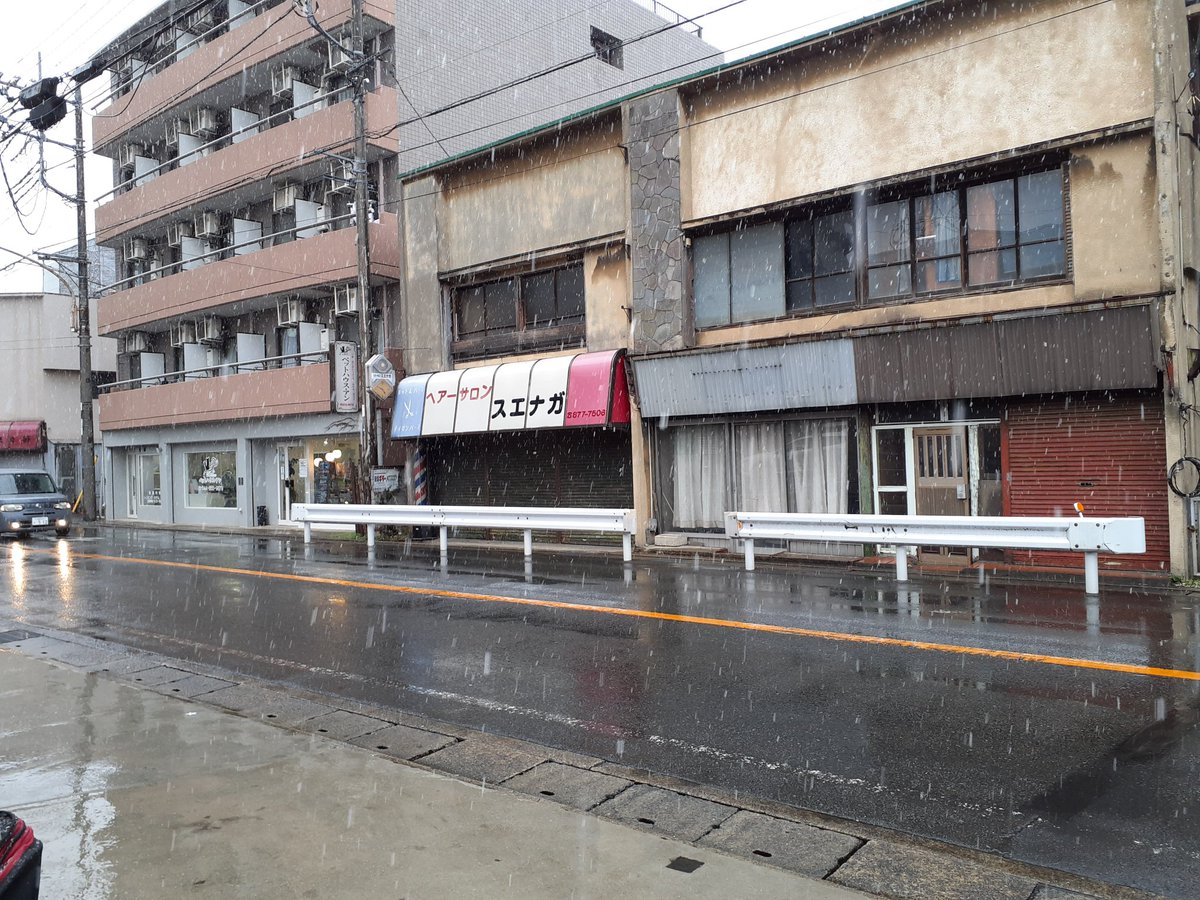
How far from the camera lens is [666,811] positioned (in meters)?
4.70

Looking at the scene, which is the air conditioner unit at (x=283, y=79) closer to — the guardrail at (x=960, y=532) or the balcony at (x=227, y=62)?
the balcony at (x=227, y=62)

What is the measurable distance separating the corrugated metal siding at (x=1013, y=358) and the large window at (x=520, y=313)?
279 inches

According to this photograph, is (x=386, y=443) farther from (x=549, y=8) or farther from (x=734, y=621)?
(x=549, y=8)

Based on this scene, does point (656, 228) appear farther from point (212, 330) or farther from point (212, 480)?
point (212, 480)

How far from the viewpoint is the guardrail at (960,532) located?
11023 millimetres

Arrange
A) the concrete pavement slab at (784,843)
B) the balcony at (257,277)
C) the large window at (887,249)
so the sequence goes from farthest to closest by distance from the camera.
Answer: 1. the balcony at (257,277)
2. the large window at (887,249)
3. the concrete pavement slab at (784,843)

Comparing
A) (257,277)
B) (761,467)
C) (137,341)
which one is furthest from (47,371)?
(761,467)

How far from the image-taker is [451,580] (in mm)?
13469

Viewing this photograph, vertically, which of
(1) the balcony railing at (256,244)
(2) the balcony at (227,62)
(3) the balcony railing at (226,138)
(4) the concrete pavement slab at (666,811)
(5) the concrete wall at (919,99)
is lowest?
(4) the concrete pavement slab at (666,811)

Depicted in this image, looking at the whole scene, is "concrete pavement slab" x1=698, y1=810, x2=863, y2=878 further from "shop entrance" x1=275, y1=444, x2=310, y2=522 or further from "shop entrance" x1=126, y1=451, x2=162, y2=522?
"shop entrance" x1=126, y1=451, x2=162, y2=522

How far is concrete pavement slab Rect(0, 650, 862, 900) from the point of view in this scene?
376 centimetres

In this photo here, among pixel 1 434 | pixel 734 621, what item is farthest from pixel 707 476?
pixel 1 434

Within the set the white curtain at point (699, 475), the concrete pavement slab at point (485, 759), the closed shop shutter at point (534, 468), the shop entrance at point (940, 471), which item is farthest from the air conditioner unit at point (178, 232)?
the concrete pavement slab at point (485, 759)

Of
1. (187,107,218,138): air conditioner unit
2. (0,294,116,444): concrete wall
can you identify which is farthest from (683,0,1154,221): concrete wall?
(0,294,116,444): concrete wall
